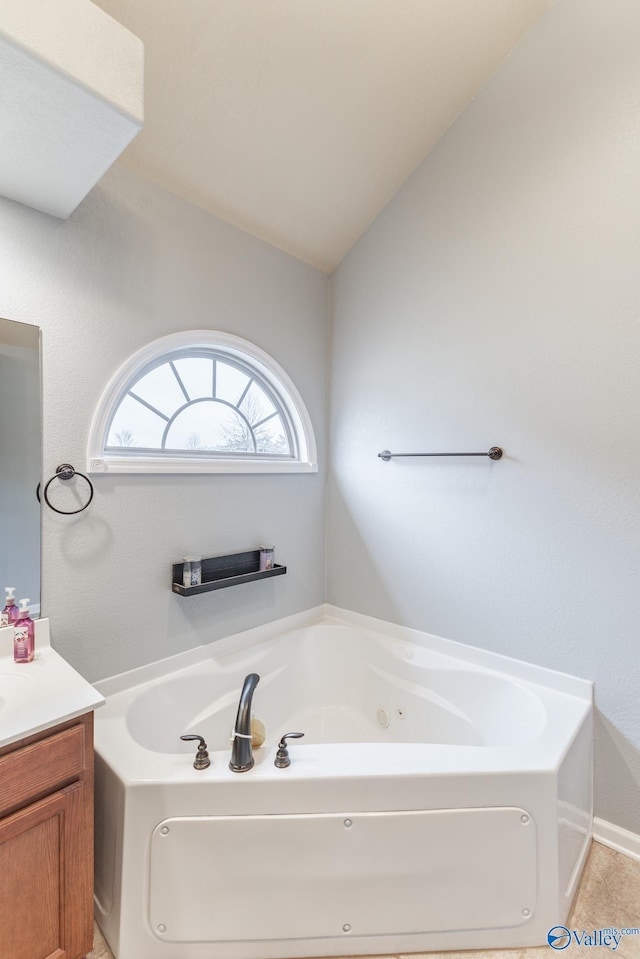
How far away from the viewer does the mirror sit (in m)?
1.45

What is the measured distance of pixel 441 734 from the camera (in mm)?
1983

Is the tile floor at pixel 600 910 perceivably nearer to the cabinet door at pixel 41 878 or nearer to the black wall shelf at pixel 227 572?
the cabinet door at pixel 41 878

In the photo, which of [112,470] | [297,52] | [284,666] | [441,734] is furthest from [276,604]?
[297,52]

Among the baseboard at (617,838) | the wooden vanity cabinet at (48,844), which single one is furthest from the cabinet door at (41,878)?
the baseboard at (617,838)

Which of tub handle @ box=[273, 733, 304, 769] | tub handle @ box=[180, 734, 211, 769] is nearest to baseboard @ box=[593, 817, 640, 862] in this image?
tub handle @ box=[273, 733, 304, 769]

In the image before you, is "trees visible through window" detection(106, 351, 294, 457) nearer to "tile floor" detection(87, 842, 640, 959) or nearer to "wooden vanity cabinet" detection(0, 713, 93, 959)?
"wooden vanity cabinet" detection(0, 713, 93, 959)

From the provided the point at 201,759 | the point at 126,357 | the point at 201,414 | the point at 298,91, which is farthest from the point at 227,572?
the point at 298,91

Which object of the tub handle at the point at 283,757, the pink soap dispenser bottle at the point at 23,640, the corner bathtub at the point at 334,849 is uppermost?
the pink soap dispenser bottle at the point at 23,640

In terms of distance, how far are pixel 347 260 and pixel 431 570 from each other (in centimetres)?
180

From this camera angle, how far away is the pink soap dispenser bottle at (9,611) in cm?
145

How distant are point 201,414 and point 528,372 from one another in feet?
4.86

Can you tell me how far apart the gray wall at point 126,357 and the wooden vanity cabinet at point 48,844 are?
554 millimetres

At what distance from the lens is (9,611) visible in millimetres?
1455

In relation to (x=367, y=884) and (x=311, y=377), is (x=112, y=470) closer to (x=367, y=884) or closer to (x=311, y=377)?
(x=311, y=377)
